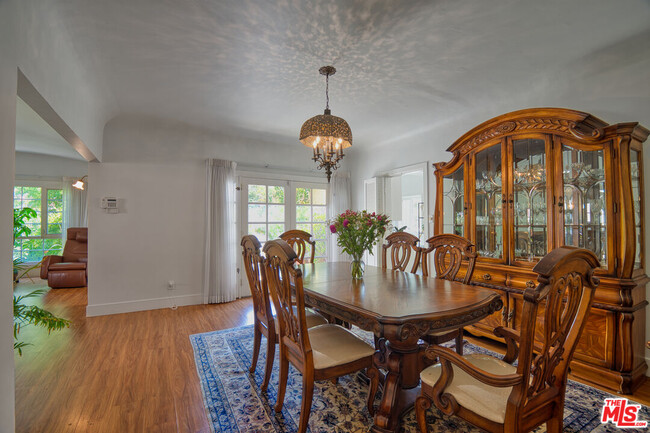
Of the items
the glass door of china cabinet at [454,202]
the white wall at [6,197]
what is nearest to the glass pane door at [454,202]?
the glass door of china cabinet at [454,202]

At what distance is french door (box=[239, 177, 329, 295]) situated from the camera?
488cm

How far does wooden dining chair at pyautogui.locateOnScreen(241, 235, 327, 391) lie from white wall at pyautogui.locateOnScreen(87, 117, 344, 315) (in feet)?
8.33

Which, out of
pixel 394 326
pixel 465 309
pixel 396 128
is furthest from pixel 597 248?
pixel 396 128

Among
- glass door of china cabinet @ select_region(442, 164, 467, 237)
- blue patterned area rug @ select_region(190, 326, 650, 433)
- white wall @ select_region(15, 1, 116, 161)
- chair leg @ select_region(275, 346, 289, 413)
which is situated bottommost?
blue patterned area rug @ select_region(190, 326, 650, 433)

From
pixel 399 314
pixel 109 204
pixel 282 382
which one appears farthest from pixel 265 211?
pixel 399 314

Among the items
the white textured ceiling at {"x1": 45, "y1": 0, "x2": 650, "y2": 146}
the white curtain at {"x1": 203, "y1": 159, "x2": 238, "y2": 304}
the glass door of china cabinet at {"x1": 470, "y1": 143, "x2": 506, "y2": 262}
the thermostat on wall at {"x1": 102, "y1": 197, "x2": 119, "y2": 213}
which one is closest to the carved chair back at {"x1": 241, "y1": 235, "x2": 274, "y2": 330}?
the white textured ceiling at {"x1": 45, "y1": 0, "x2": 650, "y2": 146}

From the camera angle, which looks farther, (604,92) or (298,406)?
(604,92)

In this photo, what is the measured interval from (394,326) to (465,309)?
0.43 m

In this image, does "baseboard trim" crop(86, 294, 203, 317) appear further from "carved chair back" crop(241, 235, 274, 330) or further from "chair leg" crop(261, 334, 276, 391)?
"chair leg" crop(261, 334, 276, 391)

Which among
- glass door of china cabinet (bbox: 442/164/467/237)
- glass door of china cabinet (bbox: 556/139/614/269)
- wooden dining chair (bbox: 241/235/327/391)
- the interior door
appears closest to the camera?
wooden dining chair (bbox: 241/235/327/391)

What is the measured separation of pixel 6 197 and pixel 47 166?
278 inches

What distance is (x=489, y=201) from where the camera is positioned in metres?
3.02

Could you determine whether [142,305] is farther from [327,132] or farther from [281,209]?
[327,132]

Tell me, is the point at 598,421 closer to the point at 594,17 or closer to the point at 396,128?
the point at 594,17
